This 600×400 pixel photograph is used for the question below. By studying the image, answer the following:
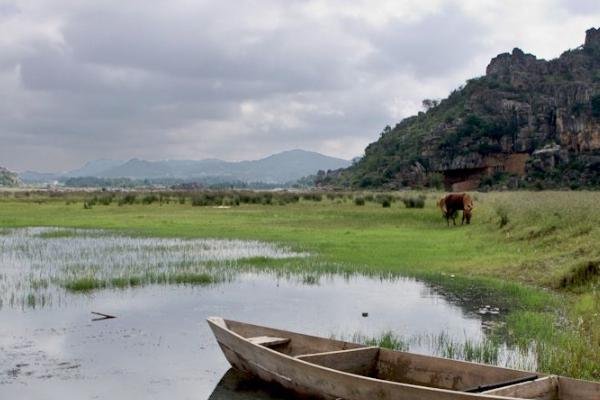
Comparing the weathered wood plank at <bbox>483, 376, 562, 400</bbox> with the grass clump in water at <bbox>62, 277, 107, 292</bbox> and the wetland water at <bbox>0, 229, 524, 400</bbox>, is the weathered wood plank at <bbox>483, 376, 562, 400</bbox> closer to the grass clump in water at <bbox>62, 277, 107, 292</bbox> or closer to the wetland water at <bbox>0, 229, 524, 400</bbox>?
the wetland water at <bbox>0, 229, 524, 400</bbox>

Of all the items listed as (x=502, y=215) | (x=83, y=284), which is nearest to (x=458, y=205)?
(x=502, y=215)

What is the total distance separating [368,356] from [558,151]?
93870 mm

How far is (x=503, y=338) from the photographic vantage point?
513 inches

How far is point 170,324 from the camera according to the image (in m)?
14.6

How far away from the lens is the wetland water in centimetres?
1083

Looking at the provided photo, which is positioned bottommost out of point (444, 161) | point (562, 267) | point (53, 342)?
point (53, 342)

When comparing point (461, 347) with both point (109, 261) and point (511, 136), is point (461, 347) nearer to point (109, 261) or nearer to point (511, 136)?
point (109, 261)

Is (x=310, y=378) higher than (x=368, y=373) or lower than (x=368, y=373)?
higher

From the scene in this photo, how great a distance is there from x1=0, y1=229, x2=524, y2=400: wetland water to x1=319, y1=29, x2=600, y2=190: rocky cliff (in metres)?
73.4

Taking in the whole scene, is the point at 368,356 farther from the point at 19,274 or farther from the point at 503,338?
the point at 19,274

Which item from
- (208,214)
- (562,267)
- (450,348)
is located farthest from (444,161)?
(450,348)

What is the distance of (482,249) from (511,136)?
90.8 metres

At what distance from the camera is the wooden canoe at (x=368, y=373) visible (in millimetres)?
8078

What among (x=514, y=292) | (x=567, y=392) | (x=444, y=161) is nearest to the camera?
(x=567, y=392)
